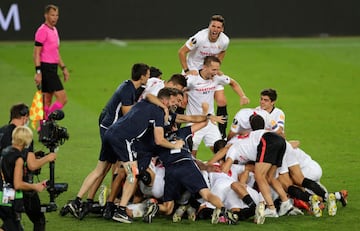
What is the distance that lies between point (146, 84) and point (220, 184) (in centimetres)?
226

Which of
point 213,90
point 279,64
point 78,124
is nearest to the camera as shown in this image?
point 213,90

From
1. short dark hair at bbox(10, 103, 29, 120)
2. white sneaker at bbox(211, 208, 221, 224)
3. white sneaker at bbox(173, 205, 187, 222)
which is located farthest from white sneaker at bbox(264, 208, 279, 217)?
short dark hair at bbox(10, 103, 29, 120)

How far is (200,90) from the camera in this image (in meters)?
15.6

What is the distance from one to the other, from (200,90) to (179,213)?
3579 mm

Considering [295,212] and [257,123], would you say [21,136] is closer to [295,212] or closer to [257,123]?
[257,123]

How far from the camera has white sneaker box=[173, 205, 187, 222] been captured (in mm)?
12344

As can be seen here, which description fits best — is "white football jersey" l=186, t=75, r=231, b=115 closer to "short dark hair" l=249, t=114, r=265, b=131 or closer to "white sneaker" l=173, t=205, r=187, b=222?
"short dark hair" l=249, t=114, r=265, b=131

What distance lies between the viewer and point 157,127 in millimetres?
12445

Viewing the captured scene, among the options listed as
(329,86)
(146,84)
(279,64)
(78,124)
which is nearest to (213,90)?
(146,84)

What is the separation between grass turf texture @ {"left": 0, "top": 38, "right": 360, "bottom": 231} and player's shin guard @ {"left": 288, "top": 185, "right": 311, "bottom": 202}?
40cm

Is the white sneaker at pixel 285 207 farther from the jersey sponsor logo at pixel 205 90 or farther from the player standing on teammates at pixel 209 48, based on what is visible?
the player standing on teammates at pixel 209 48

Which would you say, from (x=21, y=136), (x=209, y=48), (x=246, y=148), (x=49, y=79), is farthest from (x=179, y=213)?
(x=49, y=79)

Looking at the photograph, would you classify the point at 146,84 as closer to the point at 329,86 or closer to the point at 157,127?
the point at 157,127

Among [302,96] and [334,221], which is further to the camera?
[302,96]
